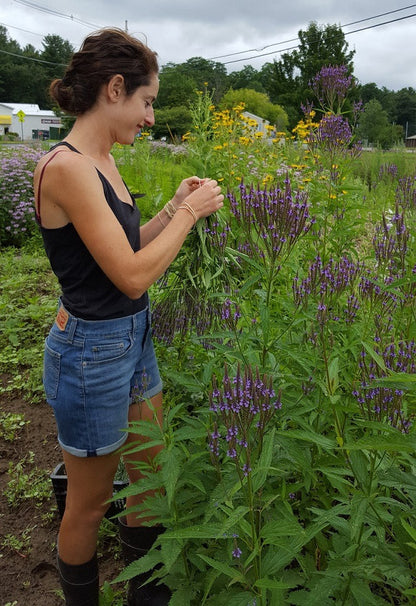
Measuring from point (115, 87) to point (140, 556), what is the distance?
1859 mm

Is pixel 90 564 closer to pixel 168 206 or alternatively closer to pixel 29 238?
pixel 168 206

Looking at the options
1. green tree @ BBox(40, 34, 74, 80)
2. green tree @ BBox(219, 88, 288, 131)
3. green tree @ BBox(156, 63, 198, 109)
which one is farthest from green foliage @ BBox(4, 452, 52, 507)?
green tree @ BBox(40, 34, 74, 80)

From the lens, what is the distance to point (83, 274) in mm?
1822

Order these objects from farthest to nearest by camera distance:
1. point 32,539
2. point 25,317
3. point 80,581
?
1. point 25,317
2. point 32,539
3. point 80,581

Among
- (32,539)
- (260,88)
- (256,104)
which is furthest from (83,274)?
(260,88)

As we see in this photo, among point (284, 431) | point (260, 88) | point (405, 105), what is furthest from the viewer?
point (405, 105)

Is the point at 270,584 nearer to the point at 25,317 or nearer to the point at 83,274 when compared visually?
the point at 83,274

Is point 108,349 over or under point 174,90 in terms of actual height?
under

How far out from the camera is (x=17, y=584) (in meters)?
2.67

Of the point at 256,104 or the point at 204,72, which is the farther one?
the point at 204,72

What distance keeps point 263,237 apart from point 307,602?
1031 mm

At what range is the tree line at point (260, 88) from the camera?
2736 cm

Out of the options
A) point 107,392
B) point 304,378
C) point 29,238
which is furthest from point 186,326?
point 29,238

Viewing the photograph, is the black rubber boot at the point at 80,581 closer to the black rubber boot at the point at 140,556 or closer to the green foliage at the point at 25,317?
the black rubber boot at the point at 140,556
